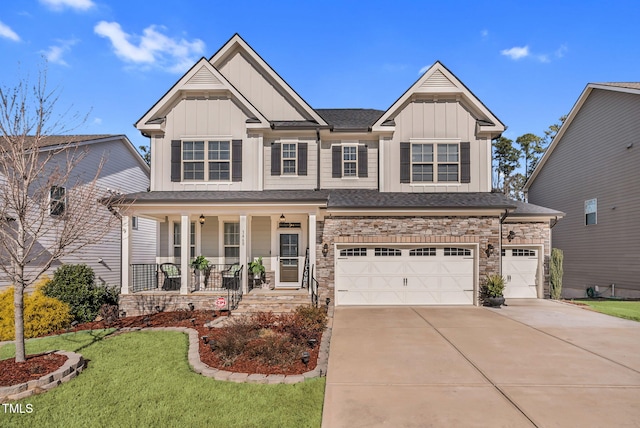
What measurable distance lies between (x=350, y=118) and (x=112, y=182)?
11786mm

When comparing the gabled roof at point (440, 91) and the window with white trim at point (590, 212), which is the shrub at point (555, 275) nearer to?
the gabled roof at point (440, 91)

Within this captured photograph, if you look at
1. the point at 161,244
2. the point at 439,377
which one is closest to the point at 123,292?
the point at 161,244

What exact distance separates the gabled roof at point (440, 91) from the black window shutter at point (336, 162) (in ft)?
5.37

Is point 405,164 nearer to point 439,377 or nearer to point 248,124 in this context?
point 248,124

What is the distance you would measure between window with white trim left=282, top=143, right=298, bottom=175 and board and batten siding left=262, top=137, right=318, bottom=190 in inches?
6.5

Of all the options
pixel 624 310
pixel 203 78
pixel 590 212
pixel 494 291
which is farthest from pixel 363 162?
pixel 590 212

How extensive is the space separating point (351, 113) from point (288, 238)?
21.9 feet

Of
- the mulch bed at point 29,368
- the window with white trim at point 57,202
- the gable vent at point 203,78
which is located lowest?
the mulch bed at point 29,368

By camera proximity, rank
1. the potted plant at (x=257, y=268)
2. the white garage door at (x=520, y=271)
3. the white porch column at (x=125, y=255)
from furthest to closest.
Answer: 1. the white garage door at (x=520, y=271)
2. the potted plant at (x=257, y=268)
3. the white porch column at (x=125, y=255)

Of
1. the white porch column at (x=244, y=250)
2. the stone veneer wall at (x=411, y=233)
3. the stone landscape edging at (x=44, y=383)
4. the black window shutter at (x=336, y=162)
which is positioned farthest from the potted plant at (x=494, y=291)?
the stone landscape edging at (x=44, y=383)

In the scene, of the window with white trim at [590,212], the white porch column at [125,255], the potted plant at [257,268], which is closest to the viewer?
the white porch column at [125,255]

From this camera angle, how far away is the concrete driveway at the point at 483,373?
4.54 metres

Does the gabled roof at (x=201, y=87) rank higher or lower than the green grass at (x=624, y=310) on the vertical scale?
higher

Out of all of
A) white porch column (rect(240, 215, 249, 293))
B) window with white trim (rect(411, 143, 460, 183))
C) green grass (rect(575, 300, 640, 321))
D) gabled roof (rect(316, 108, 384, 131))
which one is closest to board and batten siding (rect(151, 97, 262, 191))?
white porch column (rect(240, 215, 249, 293))
